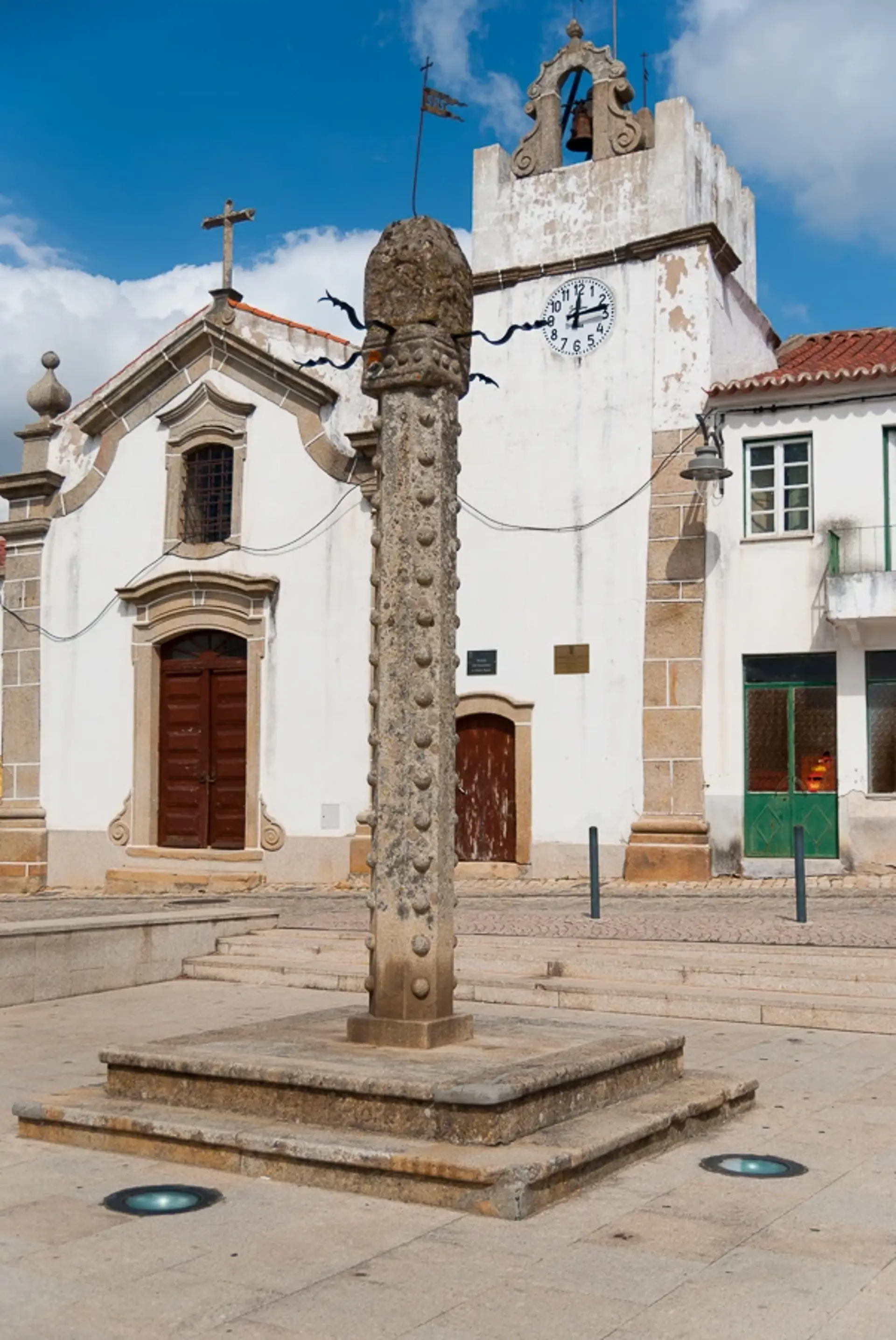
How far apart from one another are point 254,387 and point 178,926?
31.0ft

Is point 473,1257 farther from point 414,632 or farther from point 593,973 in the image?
point 593,973

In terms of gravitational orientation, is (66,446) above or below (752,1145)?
above

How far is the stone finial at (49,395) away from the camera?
20.5m

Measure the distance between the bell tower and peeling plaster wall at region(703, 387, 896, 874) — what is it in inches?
9.0

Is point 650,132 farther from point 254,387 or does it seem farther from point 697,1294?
point 697,1294

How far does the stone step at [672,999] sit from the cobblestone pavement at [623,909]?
1.19 meters

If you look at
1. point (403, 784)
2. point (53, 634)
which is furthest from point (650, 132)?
point (403, 784)

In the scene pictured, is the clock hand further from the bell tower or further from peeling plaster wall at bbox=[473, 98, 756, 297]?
peeling plaster wall at bbox=[473, 98, 756, 297]

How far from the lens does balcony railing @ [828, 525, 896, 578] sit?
1630 cm

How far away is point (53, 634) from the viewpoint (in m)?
20.1

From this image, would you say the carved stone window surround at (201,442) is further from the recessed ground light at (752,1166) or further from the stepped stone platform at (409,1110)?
the recessed ground light at (752,1166)

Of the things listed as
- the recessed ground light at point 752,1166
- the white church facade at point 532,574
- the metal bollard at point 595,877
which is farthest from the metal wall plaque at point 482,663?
the recessed ground light at point 752,1166

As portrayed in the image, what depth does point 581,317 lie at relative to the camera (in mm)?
17734

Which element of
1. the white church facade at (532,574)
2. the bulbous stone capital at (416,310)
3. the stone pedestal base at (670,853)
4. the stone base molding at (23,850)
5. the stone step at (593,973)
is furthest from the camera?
the stone base molding at (23,850)
